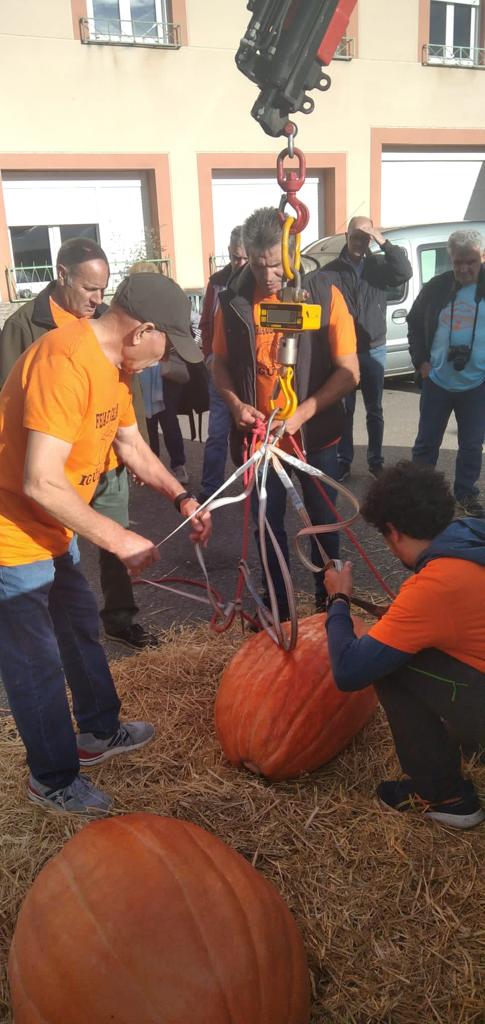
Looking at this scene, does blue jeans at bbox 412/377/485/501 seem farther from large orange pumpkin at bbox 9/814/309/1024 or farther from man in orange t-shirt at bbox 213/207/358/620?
large orange pumpkin at bbox 9/814/309/1024

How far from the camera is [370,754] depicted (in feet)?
9.82

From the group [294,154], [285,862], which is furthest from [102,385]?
[285,862]

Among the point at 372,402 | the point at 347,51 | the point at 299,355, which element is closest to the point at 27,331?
the point at 299,355

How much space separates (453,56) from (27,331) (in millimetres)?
18932

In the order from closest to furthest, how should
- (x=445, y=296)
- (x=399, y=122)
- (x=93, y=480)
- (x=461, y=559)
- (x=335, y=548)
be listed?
(x=461, y=559)
(x=93, y=480)
(x=335, y=548)
(x=445, y=296)
(x=399, y=122)

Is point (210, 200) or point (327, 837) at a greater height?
point (210, 200)

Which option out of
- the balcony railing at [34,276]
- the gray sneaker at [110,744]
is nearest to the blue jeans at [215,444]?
the gray sneaker at [110,744]

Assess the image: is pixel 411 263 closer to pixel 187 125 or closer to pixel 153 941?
pixel 187 125

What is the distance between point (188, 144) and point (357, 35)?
4.60 metres

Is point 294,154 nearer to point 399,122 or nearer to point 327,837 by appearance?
point 327,837

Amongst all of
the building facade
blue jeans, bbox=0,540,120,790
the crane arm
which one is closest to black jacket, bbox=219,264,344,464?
the crane arm

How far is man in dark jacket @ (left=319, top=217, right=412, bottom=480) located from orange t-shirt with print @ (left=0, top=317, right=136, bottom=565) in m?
3.86

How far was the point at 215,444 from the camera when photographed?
19.9ft

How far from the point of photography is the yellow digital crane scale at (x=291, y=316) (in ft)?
8.18
